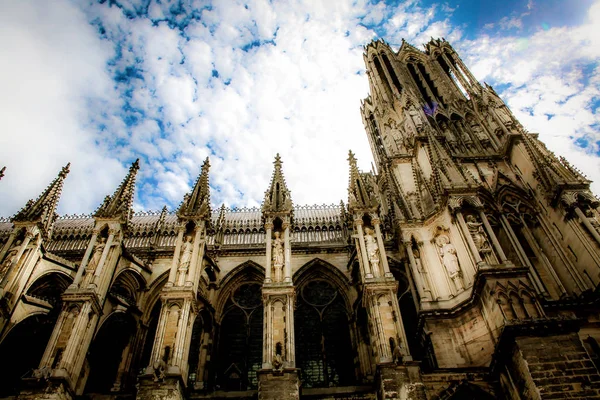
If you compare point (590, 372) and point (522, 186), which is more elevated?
point (522, 186)

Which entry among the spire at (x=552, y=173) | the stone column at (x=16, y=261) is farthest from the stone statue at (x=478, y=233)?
the stone column at (x=16, y=261)

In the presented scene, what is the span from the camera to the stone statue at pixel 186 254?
14067 mm

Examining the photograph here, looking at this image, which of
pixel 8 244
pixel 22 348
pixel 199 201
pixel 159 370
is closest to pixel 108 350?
pixel 22 348

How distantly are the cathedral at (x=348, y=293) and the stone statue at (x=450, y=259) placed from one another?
0.06 m

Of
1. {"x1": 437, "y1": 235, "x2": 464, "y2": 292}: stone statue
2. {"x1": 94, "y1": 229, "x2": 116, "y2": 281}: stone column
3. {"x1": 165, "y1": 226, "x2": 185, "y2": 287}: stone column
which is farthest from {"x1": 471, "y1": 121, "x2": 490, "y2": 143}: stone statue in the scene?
{"x1": 94, "y1": 229, "x2": 116, "y2": 281}: stone column

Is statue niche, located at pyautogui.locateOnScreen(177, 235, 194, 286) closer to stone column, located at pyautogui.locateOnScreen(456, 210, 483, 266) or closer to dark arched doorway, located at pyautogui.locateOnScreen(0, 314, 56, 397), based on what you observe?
dark arched doorway, located at pyautogui.locateOnScreen(0, 314, 56, 397)

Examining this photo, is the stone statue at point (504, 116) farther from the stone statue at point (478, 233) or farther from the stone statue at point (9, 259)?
the stone statue at point (9, 259)

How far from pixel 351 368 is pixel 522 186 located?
10.9 metres

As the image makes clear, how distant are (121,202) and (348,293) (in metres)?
9.84

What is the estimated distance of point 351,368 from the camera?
1611 cm

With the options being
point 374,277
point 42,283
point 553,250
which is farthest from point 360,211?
point 42,283

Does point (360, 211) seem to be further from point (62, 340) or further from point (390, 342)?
point (62, 340)

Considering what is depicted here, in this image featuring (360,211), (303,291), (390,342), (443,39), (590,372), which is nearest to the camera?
(590,372)

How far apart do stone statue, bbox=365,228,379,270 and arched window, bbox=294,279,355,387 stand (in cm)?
450
